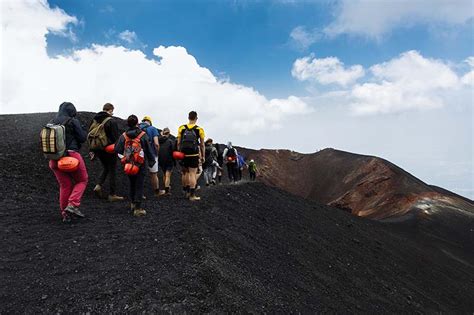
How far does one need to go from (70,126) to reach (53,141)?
64 centimetres

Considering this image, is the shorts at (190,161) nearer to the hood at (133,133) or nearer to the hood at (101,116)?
the hood at (133,133)

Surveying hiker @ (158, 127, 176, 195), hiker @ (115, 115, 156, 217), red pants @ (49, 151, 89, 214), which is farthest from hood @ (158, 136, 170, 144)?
red pants @ (49, 151, 89, 214)

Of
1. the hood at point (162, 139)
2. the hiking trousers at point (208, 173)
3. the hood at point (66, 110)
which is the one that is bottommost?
the hiking trousers at point (208, 173)

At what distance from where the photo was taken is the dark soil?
4.81 m

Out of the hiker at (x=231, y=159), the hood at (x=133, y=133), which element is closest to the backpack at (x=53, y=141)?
the hood at (x=133, y=133)

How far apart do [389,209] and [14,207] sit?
29492 mm

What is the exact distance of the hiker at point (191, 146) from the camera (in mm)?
8820

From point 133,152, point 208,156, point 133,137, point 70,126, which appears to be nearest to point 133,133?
point 133,137

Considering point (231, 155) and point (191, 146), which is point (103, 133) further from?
point (231, 155)

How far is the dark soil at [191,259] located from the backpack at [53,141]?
147cm

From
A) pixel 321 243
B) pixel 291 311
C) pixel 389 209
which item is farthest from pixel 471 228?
pixel 291 311

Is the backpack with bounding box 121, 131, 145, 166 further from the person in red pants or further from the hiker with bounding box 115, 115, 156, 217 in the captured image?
the person in red pants

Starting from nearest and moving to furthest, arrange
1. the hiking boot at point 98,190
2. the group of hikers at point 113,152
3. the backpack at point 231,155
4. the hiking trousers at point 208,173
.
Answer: the group of hikers at point 113,152
the hiking boot at point 98,190
the hiking trousers at point 208,173
the backpack at point 231,155

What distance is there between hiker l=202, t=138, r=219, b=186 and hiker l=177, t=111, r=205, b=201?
14.5 feet
